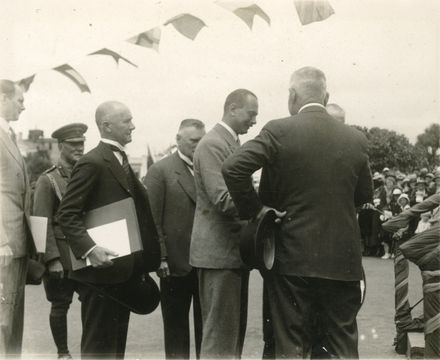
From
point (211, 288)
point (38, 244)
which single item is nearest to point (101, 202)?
point (38, 244)

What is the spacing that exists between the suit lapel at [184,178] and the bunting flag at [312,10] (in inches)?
59.1

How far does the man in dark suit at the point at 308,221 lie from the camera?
4.23m

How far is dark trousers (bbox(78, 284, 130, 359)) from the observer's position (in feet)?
15.6

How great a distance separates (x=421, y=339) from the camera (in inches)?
247

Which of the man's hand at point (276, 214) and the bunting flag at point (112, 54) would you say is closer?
the man's hand at point (276, 214)

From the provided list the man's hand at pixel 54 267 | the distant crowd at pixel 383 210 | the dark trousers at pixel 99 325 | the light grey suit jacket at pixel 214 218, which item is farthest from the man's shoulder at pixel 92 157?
the distant crowd at pixel 383 210

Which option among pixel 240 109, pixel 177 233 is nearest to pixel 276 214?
pixel 240 109

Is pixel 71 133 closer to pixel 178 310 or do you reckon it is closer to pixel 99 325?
pixel 178 310

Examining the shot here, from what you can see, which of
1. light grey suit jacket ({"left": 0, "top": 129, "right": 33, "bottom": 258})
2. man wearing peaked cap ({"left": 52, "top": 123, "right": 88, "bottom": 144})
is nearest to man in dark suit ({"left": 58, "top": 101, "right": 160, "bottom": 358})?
light grey suit jacket ({"left": 0, "top": 129, "right": 33, "bottom": 258})

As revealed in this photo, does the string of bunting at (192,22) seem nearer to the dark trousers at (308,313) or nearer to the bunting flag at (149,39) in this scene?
the bunting flag at (149,39)

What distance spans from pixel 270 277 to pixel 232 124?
122 cm

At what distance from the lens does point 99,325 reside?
4.76m

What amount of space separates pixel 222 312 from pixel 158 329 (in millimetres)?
2930

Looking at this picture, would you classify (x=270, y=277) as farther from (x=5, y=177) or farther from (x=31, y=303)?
(x=31, y=303)
